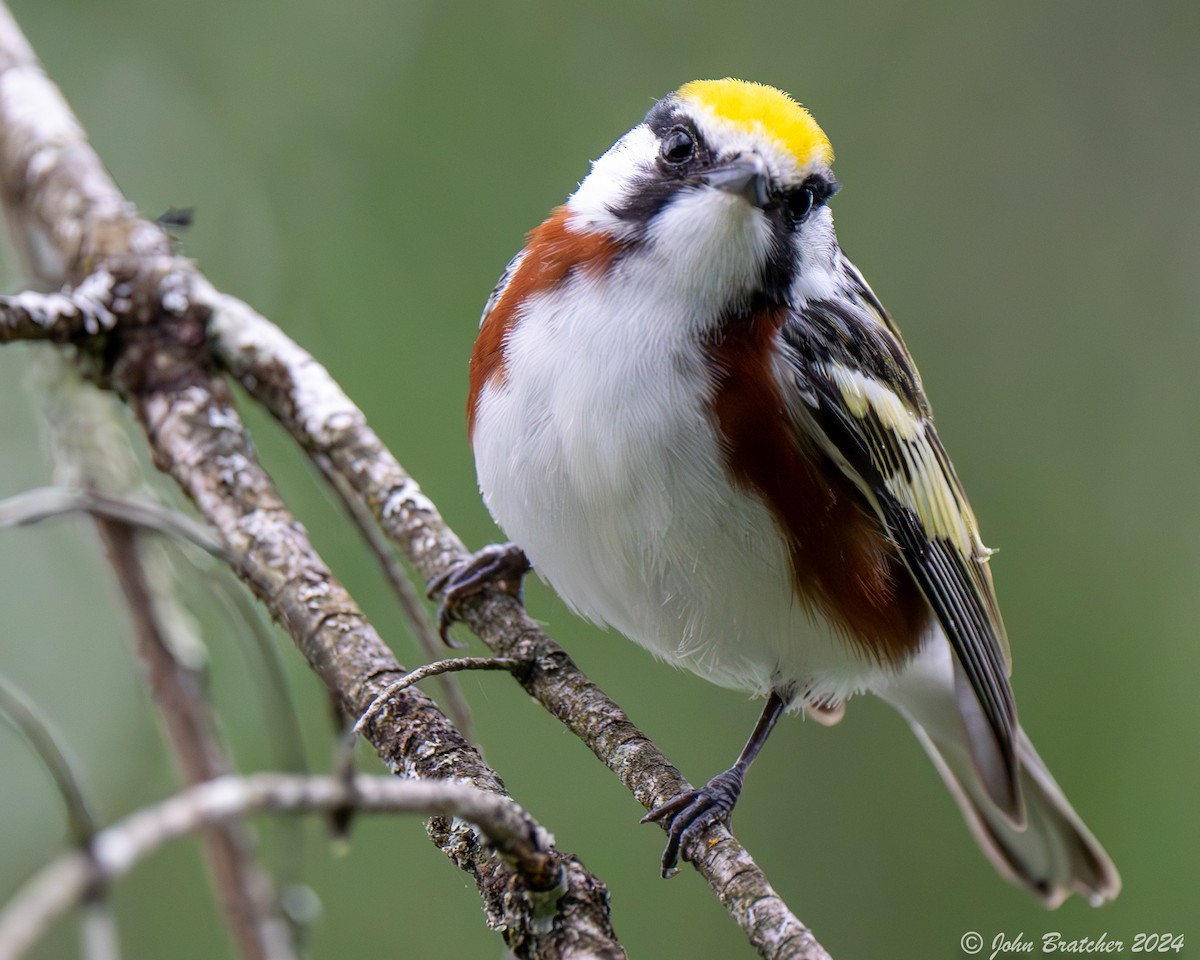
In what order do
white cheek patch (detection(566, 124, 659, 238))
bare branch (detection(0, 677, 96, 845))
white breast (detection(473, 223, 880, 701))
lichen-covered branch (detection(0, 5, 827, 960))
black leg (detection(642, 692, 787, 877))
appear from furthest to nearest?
white cheek patch (detection(566, 124, 659, 238)) → white breast (detection(473, 223, 880, 701)) → black leg (detection(642, 692, 787, 877)) → lichen-covered branch (detection(0, 5, 827, 960)) → bare branch (detection(0, 677, 96, 845))

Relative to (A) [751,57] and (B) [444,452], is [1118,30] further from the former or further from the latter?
(B) [444,452]

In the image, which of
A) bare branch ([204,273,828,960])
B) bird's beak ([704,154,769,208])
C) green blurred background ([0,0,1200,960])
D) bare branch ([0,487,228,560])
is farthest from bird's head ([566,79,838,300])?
green blurred background ([0,0,1200,960])

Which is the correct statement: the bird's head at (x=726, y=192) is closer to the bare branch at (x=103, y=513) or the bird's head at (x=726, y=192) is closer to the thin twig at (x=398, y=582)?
the thin twig at (x=398, y=582)

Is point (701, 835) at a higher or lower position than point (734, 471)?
lower

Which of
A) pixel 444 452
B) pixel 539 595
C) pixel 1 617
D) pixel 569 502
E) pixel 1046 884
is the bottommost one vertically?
pixel 1046 884

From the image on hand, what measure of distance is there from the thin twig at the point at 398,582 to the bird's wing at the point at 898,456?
988 millimetres

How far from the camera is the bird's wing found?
9.19 feet

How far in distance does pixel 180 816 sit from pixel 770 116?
2232 millimetres

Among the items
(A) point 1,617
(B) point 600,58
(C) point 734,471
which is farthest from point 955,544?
(A) point 1,617

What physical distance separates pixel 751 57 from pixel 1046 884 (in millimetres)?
4507

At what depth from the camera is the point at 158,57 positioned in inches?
238

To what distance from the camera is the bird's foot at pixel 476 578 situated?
2961 millimetres

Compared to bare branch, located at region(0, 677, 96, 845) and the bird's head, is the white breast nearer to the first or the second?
the bird's head

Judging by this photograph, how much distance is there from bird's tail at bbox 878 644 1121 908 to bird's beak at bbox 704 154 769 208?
→ 75.6 inches
